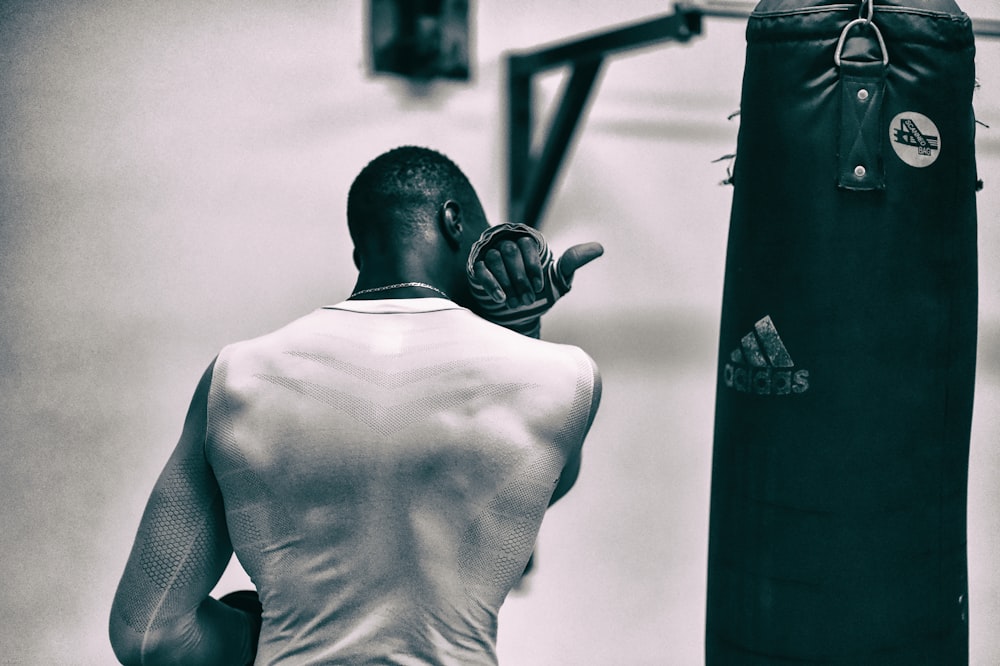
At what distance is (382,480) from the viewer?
4.50 ft

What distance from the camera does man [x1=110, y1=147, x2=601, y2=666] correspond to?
1.37m

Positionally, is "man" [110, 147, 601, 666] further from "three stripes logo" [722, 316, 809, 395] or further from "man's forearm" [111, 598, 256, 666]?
"three stripes logo" [722, 316, 809, 395]

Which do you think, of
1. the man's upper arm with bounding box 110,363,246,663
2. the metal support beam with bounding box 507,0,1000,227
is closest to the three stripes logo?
the metal support beam with bounding box 507,0,1000,227

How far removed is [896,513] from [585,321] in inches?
49.2

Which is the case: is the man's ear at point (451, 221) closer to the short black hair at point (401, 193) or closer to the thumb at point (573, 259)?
the short black hair at point (401, 193)

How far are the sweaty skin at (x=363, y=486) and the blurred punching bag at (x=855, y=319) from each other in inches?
15.3

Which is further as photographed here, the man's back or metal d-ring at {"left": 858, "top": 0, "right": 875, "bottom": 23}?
metal d-ring at {"left": 858, "top": 0, "right": 875, "bottom": 23}

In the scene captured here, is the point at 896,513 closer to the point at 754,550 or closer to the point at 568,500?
the point at 754,550

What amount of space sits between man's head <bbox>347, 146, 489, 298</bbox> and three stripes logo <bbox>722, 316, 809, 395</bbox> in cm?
49

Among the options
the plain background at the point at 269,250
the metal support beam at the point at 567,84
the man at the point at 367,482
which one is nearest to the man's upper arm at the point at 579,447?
the man at the point at 367,482

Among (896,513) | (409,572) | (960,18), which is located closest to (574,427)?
(409,572)

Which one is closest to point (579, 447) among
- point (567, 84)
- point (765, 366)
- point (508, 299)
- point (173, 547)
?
point (508, 299)

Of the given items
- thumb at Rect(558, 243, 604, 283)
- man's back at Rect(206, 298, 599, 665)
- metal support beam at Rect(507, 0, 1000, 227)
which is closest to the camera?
man's back at Rect(206, 298, 599, 665)

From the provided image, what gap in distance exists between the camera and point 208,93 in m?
2.36
